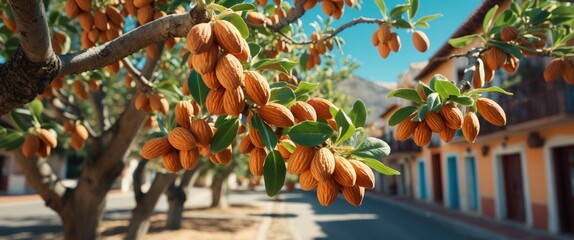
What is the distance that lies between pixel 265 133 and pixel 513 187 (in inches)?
624

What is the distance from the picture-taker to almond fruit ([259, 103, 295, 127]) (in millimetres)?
1255

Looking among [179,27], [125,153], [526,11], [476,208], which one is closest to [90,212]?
[125,153]

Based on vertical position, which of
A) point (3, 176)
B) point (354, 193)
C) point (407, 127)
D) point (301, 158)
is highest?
point (407, 127)

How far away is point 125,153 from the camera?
13.9ft

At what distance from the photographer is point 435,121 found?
158cm

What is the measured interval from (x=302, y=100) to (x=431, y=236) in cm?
1172

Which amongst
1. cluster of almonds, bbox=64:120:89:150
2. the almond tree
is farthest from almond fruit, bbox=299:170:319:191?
cluster of almonds, bbox=64:120:89:150

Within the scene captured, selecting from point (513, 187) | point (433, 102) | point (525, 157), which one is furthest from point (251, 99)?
point (513, 187)

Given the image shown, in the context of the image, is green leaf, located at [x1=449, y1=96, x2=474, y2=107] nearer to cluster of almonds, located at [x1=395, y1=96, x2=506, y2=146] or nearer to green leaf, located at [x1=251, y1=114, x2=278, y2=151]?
cluster of almonds, located at [x1=395, y1=96, x2=506, y2=146]

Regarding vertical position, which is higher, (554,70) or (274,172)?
(554,70)

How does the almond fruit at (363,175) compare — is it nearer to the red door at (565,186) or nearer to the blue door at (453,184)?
the red door at (565,186)

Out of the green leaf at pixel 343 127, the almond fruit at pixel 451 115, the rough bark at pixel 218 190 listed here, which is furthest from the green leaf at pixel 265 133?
the rough bark at pixel 218 190

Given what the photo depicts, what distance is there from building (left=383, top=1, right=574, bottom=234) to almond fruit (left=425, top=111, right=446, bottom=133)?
7526 millimetres

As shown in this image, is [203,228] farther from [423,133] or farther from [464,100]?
[464,100]
